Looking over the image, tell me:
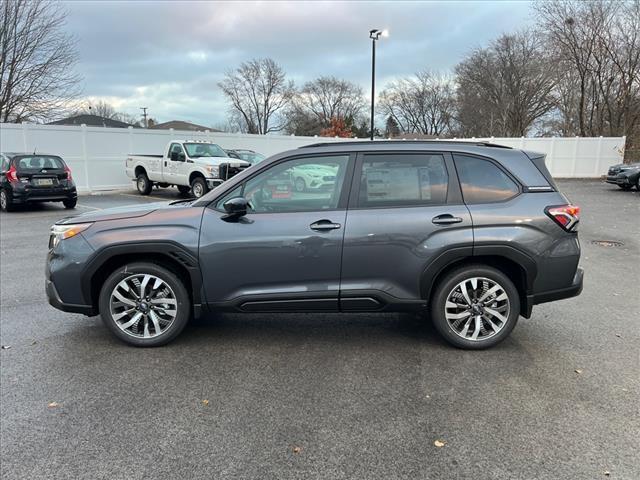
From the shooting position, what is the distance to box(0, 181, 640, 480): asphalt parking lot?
2.72 m

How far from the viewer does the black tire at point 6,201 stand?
1309cm

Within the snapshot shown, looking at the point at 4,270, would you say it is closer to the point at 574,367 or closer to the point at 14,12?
the point at 574,367

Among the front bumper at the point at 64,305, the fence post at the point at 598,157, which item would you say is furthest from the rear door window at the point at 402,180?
the fence post at the point at 598,157

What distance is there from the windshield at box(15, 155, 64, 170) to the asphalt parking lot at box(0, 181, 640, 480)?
935 cm

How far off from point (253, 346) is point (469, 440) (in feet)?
6.91

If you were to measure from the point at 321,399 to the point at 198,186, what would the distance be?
45.3 ft

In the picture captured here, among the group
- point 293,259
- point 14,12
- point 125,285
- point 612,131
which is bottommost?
point 125,285

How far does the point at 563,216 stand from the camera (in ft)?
13.5

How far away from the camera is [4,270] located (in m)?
7.23

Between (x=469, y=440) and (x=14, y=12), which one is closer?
(x=469, y=440)

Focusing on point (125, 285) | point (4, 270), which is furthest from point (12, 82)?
point (125, 285)

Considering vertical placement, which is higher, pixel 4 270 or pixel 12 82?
pixel 12 82

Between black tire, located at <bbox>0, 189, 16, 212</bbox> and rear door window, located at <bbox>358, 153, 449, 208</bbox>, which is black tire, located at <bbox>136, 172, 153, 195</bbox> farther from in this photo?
rear door window, located at <bbox>358, 153, 449, 208</bbox>

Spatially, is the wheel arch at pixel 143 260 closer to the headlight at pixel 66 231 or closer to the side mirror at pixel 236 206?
the headlight at pixel 66 231
